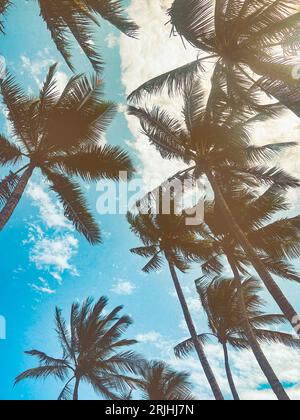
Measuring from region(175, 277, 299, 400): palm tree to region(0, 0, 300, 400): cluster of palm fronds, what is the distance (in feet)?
0.17

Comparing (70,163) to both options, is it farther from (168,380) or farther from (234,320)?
(168,380)

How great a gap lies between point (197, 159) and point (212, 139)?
2.88ft

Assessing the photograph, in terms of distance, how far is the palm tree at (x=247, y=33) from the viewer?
27.6ft

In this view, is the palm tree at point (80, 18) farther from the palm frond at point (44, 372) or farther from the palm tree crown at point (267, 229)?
the palm frond at point (44, 372)

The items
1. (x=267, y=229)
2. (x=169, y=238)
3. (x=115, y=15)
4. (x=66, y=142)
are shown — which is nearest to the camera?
(x=115, y=15)

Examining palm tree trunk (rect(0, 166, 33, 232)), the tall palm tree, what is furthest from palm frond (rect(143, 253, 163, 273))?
palm tree trunk (rect(0, 166, 33, 232))

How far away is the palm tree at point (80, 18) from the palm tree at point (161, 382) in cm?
1568

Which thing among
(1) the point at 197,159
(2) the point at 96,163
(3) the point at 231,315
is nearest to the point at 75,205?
(2) the point at 96,163

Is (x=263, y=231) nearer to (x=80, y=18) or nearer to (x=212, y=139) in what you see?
(x=212, y=139)

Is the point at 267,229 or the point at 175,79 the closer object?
the point at 175,79

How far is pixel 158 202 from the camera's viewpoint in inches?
600

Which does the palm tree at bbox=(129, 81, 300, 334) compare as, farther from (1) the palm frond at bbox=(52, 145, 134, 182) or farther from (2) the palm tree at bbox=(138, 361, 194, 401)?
(2) the palm tree at bbox=(138, 361, 194, 401)

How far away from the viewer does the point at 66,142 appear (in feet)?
35.9

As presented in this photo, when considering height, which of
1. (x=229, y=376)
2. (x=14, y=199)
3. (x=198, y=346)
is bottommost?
(x=229, y=376)
